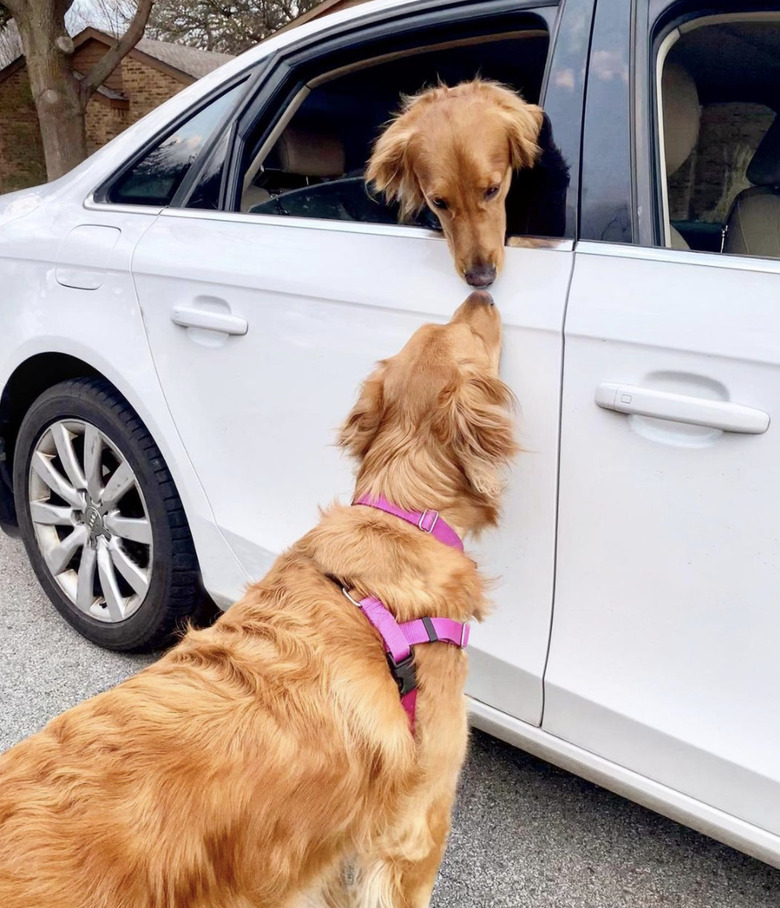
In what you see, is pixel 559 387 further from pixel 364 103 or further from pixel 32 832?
pixel 364 103

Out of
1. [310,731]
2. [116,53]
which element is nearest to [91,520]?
[310,731]

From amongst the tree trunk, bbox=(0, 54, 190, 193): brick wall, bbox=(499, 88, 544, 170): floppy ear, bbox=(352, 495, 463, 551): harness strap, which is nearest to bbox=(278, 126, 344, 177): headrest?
bbox=(499, 88, 544, 170): floppy ear

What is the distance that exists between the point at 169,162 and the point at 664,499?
75.9 inches

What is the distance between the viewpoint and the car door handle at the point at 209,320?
7.20 ft

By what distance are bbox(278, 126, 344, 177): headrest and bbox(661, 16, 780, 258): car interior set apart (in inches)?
46.8

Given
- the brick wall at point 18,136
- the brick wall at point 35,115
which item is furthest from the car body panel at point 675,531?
the brick wall at point 18,136

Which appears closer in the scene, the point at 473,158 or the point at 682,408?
the point at 682,408

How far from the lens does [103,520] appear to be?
2.79 m

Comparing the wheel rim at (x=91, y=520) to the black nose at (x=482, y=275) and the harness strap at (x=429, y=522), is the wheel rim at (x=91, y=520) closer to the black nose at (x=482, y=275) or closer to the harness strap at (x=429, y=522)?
the harness strap at (x=429, y=522)

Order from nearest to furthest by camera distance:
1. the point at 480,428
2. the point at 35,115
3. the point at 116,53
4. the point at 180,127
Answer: the point at 480,428 → the point at 180,127 → the point at 116,53 → the point at 35,115

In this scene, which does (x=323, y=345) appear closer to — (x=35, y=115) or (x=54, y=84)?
(x=54, y=84)

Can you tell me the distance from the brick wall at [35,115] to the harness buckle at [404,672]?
19.9 m

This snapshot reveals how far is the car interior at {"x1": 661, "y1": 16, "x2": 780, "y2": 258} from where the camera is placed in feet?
7.08

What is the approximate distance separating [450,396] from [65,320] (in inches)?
61.8
